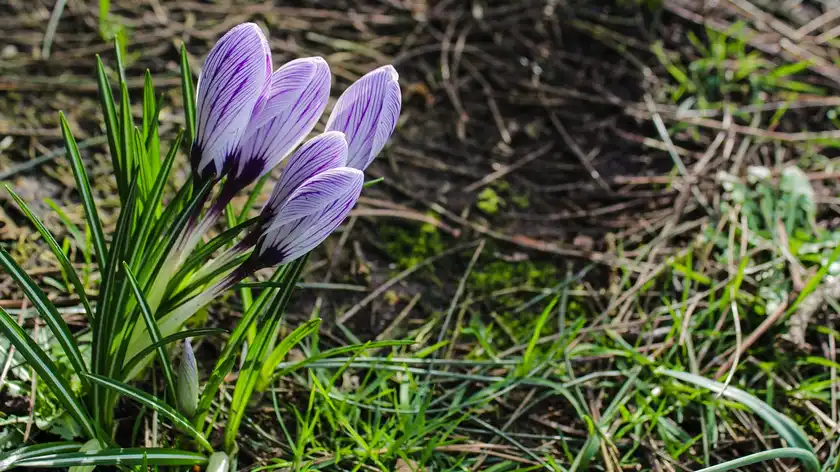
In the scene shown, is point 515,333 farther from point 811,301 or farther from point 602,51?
point 602,51

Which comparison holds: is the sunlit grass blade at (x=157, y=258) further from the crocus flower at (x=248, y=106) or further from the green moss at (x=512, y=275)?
the green moss at (x=512, y=275)

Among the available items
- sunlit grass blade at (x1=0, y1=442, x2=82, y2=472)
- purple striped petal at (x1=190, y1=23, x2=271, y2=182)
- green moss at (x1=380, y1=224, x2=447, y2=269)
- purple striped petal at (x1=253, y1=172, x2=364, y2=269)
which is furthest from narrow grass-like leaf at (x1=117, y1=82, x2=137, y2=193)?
green moss at (x1=380, y1=224, x2=447, y2=269)

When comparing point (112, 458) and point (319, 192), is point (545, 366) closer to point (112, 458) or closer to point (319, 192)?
point (319, 192)

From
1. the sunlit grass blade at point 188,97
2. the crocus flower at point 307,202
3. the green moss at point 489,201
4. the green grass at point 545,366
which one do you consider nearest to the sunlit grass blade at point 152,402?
the green grass at point 545,366

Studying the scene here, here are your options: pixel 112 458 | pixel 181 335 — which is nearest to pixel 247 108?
pixel 181 335

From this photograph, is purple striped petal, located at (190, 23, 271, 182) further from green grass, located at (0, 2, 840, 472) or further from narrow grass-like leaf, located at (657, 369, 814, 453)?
narrow grass-like leaf, located at (657, 369, 814, 453)
